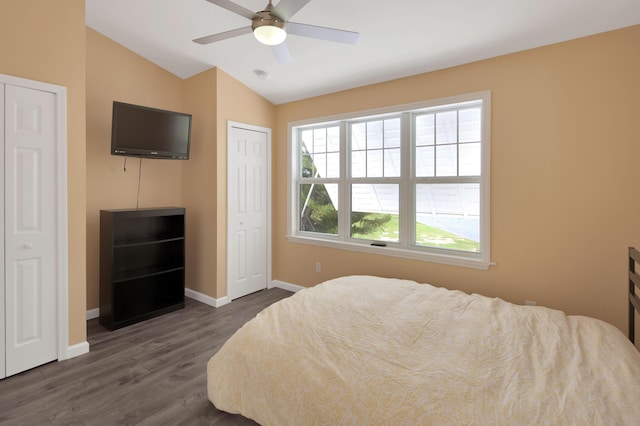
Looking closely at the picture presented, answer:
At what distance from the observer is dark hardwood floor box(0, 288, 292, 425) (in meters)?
1.96

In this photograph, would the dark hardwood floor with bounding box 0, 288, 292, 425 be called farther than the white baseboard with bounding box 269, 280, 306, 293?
No

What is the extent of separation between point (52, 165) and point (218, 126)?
5.41 ft

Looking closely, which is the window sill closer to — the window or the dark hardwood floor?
the window

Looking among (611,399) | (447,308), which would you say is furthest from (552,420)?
(447,308)

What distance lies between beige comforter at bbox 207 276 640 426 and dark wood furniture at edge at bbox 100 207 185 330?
74.2 inches

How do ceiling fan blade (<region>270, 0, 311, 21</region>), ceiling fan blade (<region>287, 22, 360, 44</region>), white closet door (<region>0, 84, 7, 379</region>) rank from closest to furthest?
1. ceiling fan blade (<region>270, 0, 311, 21</region>)
2. ceiling fan blade (<region>287, 22, 360, 44</region>)
3. white closet door (<region>0, 84, 7, 379</region>)

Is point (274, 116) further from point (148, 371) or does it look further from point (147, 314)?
point (148, 371)

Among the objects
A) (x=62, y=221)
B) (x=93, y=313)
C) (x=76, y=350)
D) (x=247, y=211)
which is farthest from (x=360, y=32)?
(x=93, y=313)

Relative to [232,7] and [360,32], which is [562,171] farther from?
[232,7]

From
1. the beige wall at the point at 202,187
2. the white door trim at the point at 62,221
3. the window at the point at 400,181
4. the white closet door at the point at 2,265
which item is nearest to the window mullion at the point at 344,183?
the window at the point at 400,181

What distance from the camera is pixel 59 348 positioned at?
257 centimetres

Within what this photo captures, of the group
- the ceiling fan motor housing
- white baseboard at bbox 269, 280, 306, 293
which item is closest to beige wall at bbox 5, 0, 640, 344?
white baseboard at bbox 269, 280, 306, 293

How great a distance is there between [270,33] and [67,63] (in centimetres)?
175

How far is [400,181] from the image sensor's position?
3.52m
